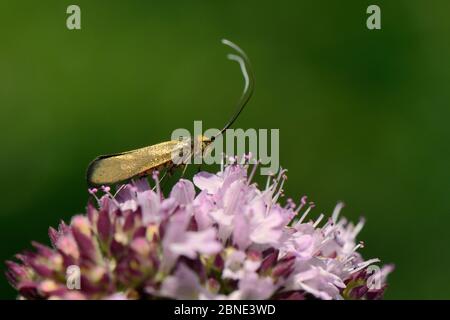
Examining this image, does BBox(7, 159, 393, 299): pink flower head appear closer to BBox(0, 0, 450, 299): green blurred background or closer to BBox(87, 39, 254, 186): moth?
BBox(87, 39, 254, 186): moth

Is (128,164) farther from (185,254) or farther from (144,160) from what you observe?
(185,254)

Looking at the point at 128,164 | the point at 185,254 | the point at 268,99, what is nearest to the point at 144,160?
the point at 128,164

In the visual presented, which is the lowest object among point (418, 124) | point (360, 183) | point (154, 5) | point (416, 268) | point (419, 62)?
point (416, 268)

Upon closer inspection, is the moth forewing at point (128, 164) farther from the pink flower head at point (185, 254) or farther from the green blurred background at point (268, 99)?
the green blurred background at point (268, 99)

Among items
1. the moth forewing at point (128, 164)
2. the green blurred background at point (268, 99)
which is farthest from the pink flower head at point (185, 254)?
the green blurred background at point (268, 99)

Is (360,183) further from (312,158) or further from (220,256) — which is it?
(220,256)

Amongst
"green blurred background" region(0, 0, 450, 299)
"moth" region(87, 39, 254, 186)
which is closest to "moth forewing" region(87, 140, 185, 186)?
"moth" region(87, 39, 254, 186)
